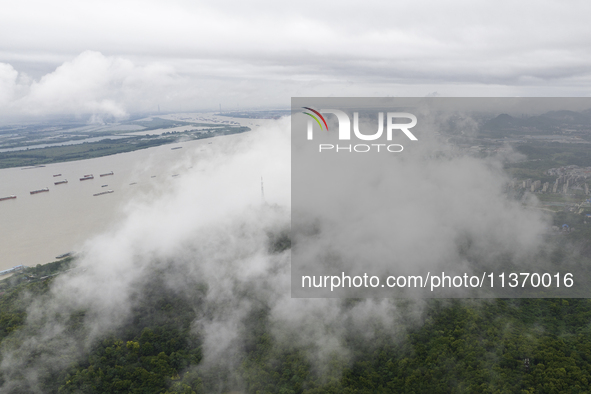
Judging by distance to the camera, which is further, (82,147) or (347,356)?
(82,147)

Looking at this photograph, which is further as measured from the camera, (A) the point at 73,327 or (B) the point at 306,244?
(B) the point at 306,244

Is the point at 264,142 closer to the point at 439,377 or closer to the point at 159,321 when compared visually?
the point at 159,321

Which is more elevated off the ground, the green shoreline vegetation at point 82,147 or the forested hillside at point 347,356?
the green shoreline vegetation at point 82,147

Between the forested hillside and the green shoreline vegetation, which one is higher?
the green shoreline vegetation

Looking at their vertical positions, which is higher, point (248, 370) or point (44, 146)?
point (44, 146)

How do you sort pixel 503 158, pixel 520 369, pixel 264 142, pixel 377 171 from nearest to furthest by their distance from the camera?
pixel 520 369, pixel 377 171, pixel 264 142, pixel 503 158

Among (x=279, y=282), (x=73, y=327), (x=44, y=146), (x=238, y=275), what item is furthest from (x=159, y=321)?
(x=44, y=146)

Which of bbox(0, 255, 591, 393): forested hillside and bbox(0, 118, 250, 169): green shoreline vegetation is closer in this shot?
bbox(0, 255, 591, 393): forested hillside

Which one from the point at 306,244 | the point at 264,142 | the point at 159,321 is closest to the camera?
the point at 159,321

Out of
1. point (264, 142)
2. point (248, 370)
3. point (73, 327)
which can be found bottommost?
point (248, 370)

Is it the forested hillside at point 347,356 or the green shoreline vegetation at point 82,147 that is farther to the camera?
the green shoreline vegetation at point 82,147

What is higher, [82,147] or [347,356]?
[82,147]
